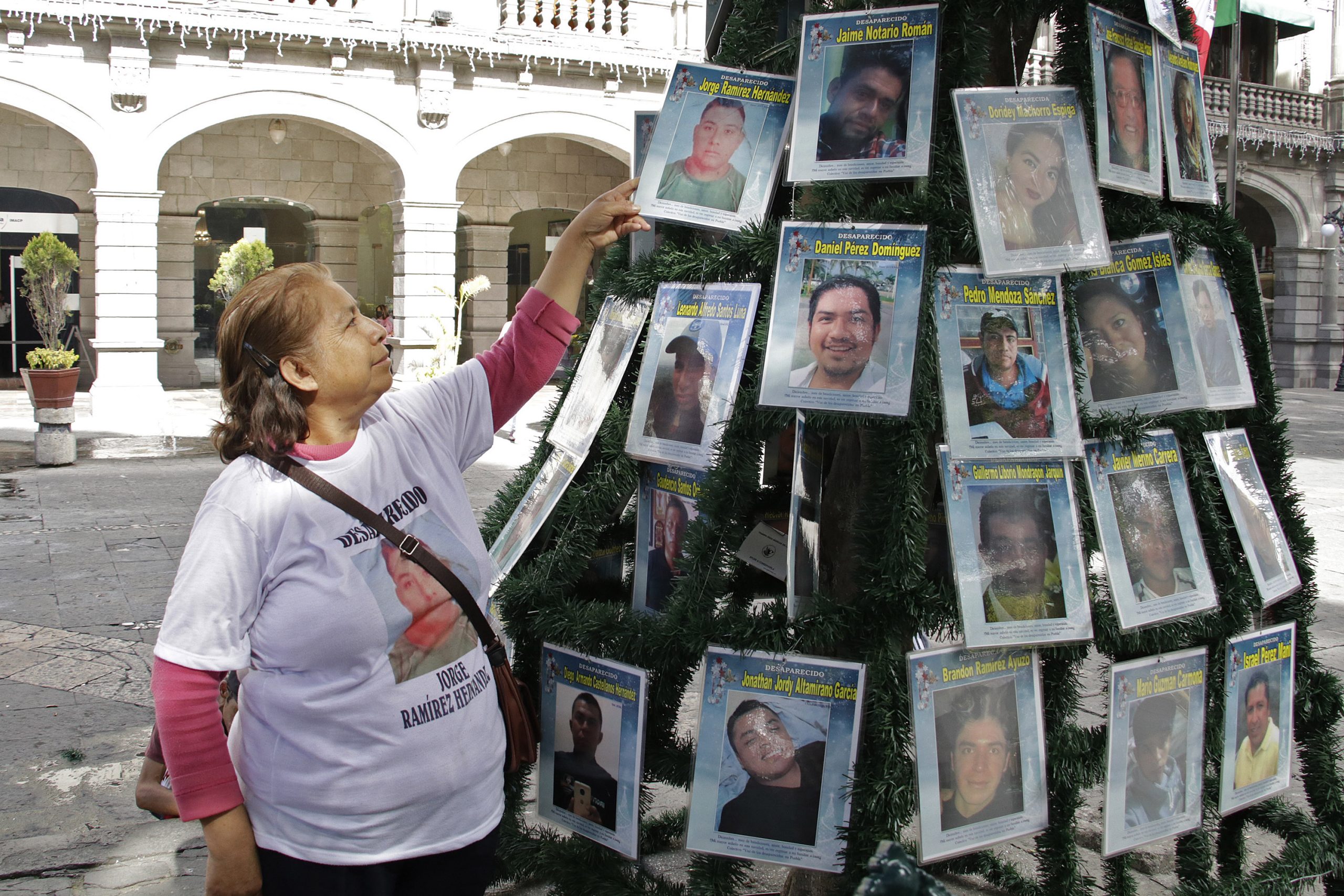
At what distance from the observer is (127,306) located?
14188mm

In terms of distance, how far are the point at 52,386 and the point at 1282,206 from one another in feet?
68.6

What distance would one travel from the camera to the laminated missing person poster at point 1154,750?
2.07 m

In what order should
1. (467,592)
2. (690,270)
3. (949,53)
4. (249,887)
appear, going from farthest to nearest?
1. (690,270)
2. (949,53)
3. (467,592)
4. (249,887)

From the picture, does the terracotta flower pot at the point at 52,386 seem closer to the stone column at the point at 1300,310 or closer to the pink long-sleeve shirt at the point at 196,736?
the pink long-sleeve shirt at the point at 196,736

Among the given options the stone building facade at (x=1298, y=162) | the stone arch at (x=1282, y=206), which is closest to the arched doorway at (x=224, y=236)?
the stone building facade at (x=1298, y=162)

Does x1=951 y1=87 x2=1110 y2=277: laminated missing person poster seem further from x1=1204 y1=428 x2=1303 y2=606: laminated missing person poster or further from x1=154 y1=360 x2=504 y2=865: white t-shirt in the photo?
x1=154 y1=360 x2=504 y2=865: white t-shirt

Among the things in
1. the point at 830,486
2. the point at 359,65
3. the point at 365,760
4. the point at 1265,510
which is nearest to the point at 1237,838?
the point at 1265,510

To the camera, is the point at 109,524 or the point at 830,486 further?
the point at 109,524

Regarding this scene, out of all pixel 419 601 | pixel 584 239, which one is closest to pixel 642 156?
pixel 584 239

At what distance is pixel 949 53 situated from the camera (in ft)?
6.31

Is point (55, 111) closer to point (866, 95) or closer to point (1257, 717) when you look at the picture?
point (866, 95)

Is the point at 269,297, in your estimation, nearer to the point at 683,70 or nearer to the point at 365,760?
the point at 365,760

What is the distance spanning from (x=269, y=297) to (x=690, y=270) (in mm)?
774

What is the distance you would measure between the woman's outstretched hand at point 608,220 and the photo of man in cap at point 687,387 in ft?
0.69
